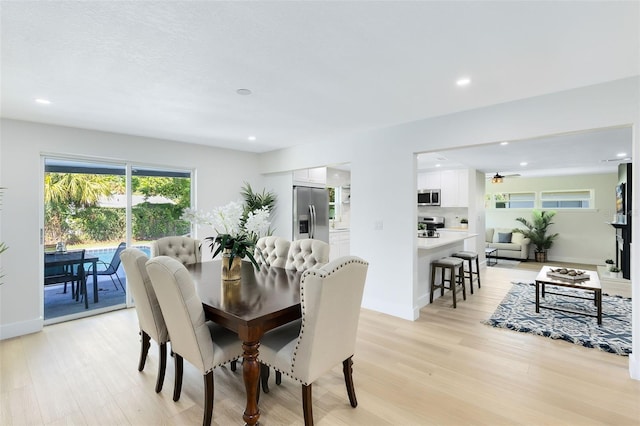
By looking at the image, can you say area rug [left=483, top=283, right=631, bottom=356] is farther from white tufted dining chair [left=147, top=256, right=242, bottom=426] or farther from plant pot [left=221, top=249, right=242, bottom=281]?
white tufted dining chair [left=147, top=256, right=242, bottom=426]

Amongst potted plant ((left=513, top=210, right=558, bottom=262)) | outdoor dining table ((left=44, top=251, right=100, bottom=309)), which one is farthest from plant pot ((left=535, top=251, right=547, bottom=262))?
outdoor dining table ((left=44, top=251, right=100, bottom=309))

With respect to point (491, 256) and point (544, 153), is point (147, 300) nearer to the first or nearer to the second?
point (544, 153)

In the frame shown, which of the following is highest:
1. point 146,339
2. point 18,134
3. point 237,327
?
point 18,134

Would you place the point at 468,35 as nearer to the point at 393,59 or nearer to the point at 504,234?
the point at 393,59

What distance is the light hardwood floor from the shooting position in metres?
2.03

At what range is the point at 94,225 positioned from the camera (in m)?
4.06

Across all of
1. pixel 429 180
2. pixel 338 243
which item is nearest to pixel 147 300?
pixel 338 243

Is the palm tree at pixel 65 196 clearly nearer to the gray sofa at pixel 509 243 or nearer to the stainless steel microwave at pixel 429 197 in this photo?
the stainless steel microwave at pixel 429 197

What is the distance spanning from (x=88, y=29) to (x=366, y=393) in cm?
296

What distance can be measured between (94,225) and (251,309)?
3.42 m

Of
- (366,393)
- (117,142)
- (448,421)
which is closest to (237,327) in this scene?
(366,393)

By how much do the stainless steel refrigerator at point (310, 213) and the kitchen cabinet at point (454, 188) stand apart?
9.96 feet

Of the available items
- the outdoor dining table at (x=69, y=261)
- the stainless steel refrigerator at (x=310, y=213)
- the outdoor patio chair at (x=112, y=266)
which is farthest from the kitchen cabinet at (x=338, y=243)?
the outdoor dining table at (x=69, y=261)

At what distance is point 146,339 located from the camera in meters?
2.55
